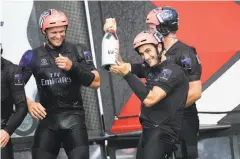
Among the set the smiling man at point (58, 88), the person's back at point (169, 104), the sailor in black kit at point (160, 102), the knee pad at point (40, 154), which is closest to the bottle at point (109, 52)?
the sailor in black kit at point (160, 102)

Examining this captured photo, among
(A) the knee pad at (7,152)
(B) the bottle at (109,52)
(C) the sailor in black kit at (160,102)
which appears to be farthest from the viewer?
(A) the knee pad at (7,152)

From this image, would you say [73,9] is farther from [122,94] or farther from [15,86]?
[15,86]

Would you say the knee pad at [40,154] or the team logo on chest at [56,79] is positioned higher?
the team logo on chest at [56,79]

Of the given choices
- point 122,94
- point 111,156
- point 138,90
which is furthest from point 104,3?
point 138,90

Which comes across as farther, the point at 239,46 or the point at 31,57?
the point at 239,46

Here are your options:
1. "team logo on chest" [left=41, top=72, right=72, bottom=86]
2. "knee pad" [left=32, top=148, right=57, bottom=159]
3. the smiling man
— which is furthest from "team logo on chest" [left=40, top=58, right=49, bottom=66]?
"knee pad" [left=32, top=148, right=57, bottom=159]

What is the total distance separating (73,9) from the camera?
9336 mm

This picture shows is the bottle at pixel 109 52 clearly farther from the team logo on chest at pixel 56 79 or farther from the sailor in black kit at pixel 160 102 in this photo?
the team logo on chest at pixel 56 79

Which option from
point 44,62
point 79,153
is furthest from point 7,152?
point 44,62

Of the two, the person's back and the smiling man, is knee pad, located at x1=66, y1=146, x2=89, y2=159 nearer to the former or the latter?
the smiling man

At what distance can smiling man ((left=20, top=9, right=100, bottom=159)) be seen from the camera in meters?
7.87

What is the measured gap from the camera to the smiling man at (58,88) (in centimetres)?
787

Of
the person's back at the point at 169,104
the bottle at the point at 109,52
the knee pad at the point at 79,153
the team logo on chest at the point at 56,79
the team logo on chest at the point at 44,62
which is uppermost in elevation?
the bottle at the point at 109,52

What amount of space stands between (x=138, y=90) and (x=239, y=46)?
259 cm
